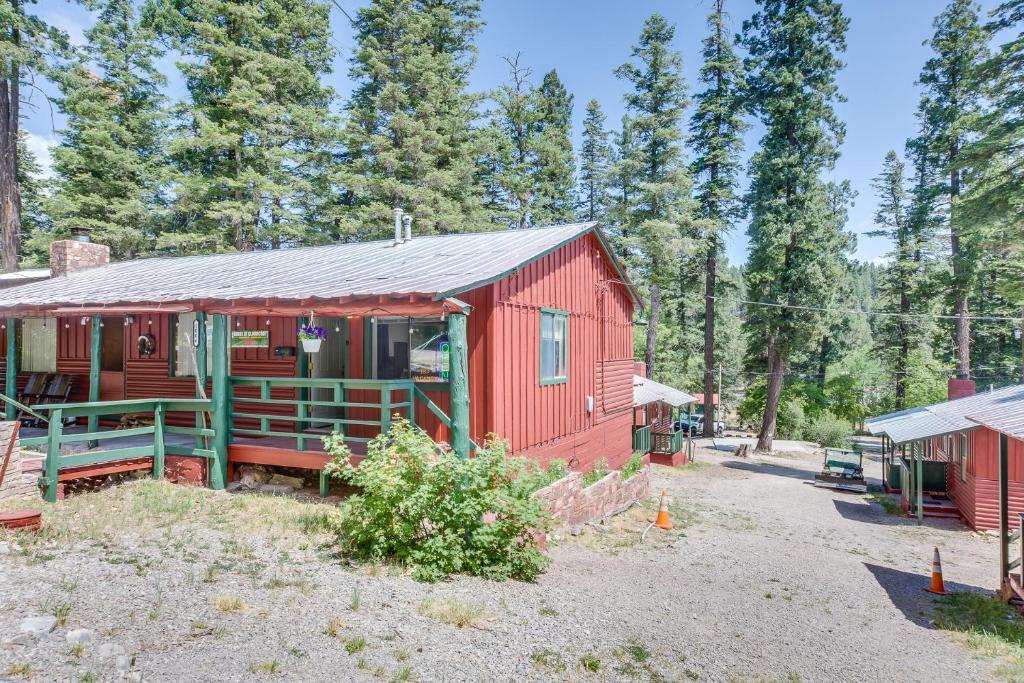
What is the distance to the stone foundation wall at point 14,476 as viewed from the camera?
23.0 ft

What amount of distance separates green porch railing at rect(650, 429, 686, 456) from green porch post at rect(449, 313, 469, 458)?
16.2 metres

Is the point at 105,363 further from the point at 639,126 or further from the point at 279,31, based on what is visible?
the point at 639,126

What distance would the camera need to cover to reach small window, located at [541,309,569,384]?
1053cm

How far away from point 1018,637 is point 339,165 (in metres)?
27.0

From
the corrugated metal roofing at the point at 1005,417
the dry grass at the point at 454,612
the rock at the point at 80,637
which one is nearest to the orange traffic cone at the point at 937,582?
the corrugated metal roofing at the point at 1005,417

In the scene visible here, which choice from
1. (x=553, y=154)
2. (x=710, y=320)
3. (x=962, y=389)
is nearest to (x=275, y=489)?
(x=962, y=389)

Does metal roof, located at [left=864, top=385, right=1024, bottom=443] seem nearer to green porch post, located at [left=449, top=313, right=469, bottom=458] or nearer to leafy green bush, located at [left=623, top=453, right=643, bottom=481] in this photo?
leafy green bush, located at [left=623, top=453, right=643, bottom=481]

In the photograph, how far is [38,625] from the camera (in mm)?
4074

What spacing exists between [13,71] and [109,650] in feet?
79.0

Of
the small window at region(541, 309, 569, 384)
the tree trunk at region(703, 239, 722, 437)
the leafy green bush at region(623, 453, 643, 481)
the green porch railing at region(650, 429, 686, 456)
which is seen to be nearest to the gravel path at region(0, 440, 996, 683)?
the small window at region(541, 309, 569, 384)

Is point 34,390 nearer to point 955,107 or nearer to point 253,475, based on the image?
point 253,475

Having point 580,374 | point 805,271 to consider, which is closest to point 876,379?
point 805,271

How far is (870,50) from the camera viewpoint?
22125 mm

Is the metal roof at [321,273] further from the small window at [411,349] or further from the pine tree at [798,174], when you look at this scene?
the pine tree at [798,174]
